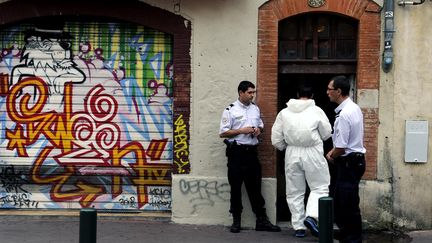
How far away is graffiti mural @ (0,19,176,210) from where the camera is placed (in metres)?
9.90

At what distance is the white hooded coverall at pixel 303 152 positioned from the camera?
8.65 metres

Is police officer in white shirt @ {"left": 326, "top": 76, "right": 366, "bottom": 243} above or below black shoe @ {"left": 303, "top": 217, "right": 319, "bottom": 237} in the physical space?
above

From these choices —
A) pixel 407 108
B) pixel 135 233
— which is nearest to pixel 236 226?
pixel 135 233

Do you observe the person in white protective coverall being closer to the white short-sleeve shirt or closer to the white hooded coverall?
the white hooded coverall

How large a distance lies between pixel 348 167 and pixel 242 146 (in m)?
1.72

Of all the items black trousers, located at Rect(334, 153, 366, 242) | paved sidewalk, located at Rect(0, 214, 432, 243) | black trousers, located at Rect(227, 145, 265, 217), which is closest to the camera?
black trousers, located at Rect(334, 153, 366, 242)

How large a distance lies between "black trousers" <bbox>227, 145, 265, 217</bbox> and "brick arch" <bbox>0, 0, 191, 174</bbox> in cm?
86

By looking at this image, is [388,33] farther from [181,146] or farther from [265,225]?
[181,146]

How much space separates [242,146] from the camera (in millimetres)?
9062

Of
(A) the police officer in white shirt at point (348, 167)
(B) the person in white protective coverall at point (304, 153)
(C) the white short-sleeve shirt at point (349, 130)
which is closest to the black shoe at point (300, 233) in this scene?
(B) the person in white protective coverall at point (304, 153)

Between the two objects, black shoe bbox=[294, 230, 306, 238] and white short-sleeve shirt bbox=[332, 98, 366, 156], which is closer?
white short-sleeve shirt bbox=[332, 98, 366, 156]

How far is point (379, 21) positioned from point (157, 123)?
11.0 feet

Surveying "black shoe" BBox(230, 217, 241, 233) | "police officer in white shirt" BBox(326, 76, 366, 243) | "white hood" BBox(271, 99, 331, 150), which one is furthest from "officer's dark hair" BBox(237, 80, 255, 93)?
"black shoe" BBox(230, 217, 241, 233)

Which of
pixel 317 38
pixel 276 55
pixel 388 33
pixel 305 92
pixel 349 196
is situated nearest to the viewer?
pixel 349 196
